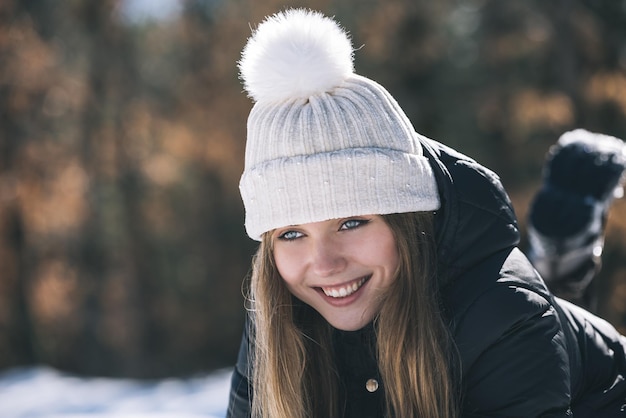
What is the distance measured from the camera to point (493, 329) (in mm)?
1769

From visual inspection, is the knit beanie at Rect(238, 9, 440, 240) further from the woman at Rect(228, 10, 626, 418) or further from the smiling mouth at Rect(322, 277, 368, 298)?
the smiling mouth at Rect(322, 277, 368, 298)

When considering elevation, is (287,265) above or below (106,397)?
above

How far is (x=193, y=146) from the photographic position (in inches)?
468

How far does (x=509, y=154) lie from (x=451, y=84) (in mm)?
1407

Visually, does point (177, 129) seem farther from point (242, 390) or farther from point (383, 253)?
point (383, 253)

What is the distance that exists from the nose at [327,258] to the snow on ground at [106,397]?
1519mm

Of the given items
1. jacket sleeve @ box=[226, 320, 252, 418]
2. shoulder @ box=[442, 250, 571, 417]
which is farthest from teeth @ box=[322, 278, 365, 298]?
jacket sleeve @ box=[226, 320, 252, 418]

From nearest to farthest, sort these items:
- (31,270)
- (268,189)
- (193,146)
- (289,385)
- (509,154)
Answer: (268,189) → (289,385) → (509,154) → (193,146) → (31,270)

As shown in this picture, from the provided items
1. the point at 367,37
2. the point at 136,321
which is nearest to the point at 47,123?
the point at 136,321

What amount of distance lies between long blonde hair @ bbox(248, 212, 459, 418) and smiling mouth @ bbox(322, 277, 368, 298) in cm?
9

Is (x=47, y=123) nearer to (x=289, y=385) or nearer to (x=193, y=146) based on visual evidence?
(x=193, y=146)

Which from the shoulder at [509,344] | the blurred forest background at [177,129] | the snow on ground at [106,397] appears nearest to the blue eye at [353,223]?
the shoulder at [509,344]

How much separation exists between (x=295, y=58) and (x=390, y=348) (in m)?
0.80

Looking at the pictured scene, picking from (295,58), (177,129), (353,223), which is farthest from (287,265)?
(177,129)
